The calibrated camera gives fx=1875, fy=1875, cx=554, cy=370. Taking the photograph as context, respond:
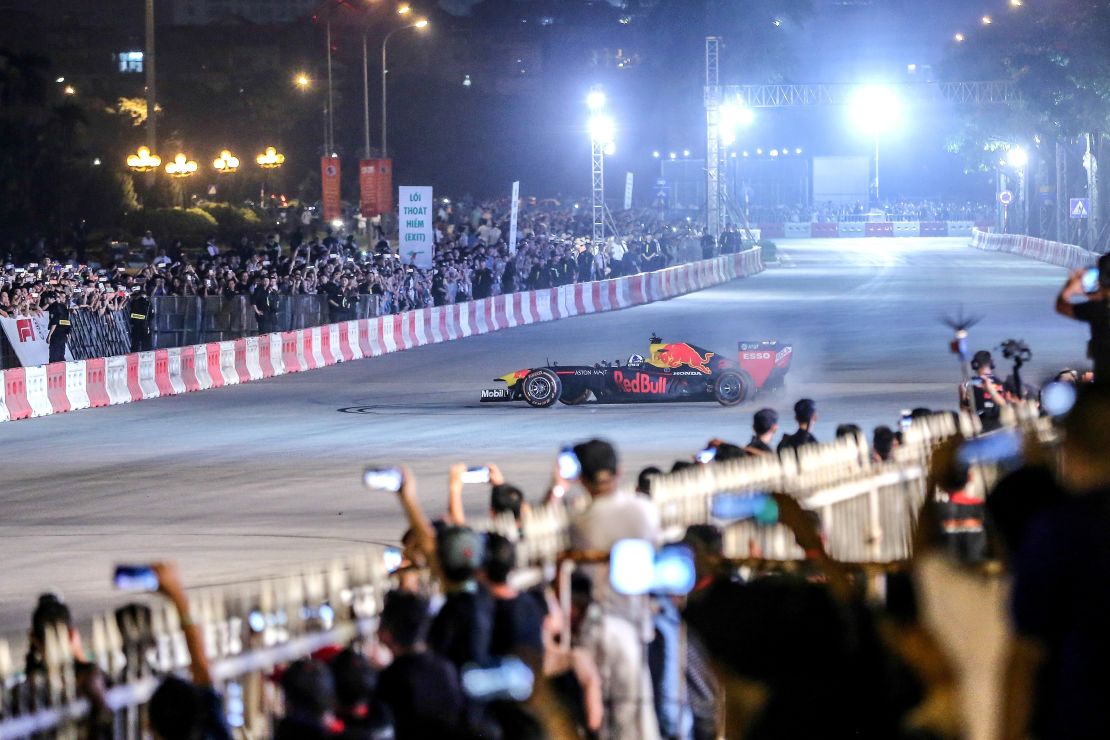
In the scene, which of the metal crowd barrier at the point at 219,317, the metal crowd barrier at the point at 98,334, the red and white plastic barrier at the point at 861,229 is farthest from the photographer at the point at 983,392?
the red and white plastic barrier at the point at 861,229

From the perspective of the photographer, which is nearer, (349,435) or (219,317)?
(349,435)

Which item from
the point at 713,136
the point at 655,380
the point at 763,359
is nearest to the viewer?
the point at 655,380

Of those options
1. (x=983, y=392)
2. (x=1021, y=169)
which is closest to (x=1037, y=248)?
(x=1021, y=169)

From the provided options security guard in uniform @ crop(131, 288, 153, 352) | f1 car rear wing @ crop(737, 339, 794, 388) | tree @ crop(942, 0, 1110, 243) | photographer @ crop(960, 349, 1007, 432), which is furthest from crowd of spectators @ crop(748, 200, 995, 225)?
photographer @ crop(960, 349, 1007, 432)

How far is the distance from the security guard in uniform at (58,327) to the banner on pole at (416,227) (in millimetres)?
12948

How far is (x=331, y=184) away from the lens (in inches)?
2013

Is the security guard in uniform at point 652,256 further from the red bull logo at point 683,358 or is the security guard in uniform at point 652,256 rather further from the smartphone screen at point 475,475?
the smartphone screen at point 475,475

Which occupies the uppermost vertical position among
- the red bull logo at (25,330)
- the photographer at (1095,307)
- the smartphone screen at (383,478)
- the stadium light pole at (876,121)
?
the stadium light pole at (876,121)

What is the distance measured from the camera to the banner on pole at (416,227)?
40719mm

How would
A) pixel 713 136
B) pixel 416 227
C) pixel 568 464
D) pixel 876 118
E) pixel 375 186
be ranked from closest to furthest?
1. pixel 568 464
2. pixel 416 227
3. pixel 375 186
4. pixel 713 136
5. pixel 876 118

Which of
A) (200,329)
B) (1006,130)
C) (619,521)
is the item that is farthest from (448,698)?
(1006,130)

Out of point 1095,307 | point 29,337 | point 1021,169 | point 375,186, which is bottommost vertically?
point 1095,307

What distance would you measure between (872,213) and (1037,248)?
41.2 meters

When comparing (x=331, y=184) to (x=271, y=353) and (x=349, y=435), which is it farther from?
(x=349, y=435)
